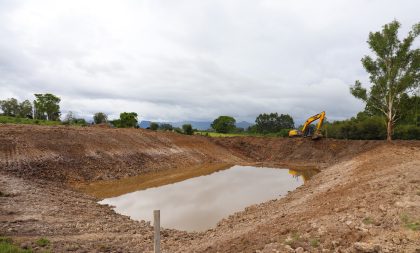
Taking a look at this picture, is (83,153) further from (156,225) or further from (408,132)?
(408,132)

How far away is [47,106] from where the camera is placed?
6106cm

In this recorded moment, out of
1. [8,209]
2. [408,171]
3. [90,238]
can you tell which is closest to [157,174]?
[8,209]

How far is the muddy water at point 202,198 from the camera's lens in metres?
13.9

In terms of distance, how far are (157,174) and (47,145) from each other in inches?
324

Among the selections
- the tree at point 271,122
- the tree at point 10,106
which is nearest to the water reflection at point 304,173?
the tree at point 10,106

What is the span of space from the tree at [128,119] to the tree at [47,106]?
48.0 ft

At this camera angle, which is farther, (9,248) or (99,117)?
(99,117)

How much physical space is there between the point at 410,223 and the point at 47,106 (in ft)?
213

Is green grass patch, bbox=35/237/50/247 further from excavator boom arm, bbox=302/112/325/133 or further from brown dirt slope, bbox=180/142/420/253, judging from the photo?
excavator boom arm, bbox=302/112/325/133

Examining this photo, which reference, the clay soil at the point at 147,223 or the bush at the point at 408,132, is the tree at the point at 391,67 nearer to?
the clay soil at the point at 147,223

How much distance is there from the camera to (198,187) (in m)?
21.4

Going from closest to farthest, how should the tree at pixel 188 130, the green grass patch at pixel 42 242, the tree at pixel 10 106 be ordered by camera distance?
the green grass patch at pixel 42 242
the tree at pixel 188 130
the tree at pixel 10 106

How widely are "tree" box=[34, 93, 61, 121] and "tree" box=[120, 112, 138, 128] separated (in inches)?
576

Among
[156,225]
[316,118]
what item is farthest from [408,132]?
[156,225]
